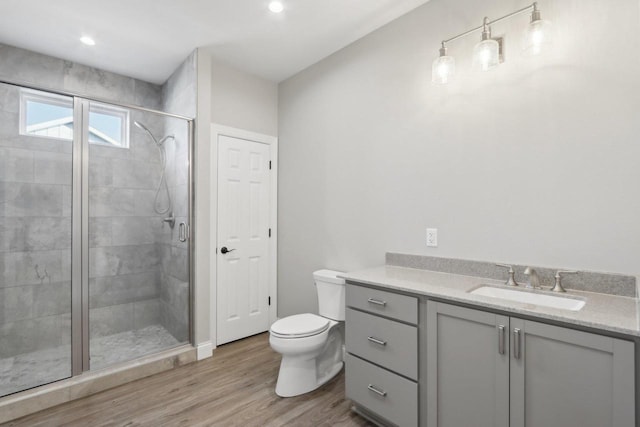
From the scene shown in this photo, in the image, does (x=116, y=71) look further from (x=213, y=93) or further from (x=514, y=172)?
(x=514, y=172)

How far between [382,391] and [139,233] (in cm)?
266

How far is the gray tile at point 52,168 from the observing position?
2.33 meters

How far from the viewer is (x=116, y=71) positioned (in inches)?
125

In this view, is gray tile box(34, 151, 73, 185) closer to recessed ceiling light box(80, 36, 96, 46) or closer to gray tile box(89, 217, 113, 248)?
gray tile box(89, 217, 113, 248)

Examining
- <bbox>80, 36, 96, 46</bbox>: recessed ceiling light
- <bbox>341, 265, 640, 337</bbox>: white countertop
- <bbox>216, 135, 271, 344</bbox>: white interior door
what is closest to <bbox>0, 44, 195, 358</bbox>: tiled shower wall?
<bbox>216, 135, 271, 344</bbox>: white interior door

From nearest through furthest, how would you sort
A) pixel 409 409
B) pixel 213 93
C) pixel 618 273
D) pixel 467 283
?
pixel 618 273 → pixel 409 409 → pixel 467 283 → pixel 213 93

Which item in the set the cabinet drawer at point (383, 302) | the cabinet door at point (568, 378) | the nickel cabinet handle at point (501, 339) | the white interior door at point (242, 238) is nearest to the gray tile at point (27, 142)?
the white interior door at point (242, 238)

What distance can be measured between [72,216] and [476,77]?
295 centimetres

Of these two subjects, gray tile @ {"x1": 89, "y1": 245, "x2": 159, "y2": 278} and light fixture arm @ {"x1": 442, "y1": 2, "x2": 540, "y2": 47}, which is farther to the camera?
gray tile @ {"x1": 89, "y1": 245, "x2": 159, "y2": 278}

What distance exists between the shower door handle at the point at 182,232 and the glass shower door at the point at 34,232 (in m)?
0.82

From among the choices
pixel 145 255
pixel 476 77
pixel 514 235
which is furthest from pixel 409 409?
pixel 145 255

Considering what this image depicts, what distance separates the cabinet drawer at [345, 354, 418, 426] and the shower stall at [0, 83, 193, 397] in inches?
65.6

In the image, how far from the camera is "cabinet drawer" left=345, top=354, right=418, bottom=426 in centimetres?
161

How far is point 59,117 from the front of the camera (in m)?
2.35
